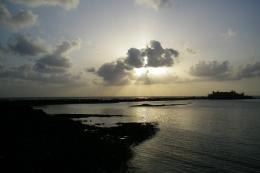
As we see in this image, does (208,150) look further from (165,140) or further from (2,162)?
(2,162)

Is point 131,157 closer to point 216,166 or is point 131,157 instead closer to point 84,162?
point 84,162

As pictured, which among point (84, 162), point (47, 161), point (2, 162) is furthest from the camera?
point (84, 162)

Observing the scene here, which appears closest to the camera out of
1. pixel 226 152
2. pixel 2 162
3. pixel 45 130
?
pixel 2 162

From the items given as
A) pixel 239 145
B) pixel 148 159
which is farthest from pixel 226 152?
pixel 148 159

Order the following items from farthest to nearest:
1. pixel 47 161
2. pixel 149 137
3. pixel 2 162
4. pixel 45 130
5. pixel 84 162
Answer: pixel 149 137
pixel 45 130
pixel 84 162
pixel 47 161
pixel 2 162

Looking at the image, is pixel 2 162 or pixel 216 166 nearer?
pixel 2 162

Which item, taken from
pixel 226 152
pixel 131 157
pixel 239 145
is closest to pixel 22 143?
pixel 131 157

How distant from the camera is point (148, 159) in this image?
98.0 ft

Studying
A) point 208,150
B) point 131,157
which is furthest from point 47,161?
point 208,150

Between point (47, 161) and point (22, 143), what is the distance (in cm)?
805

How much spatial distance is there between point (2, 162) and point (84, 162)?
7.20 m

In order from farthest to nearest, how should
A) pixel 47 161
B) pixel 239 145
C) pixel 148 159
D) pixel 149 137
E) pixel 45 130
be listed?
pixel 149 137
pixel 45 130
pixel 239 145
pixel 148 159
pixel 47 161

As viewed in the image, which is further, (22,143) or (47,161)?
(22,143)

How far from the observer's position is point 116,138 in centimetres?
4125
